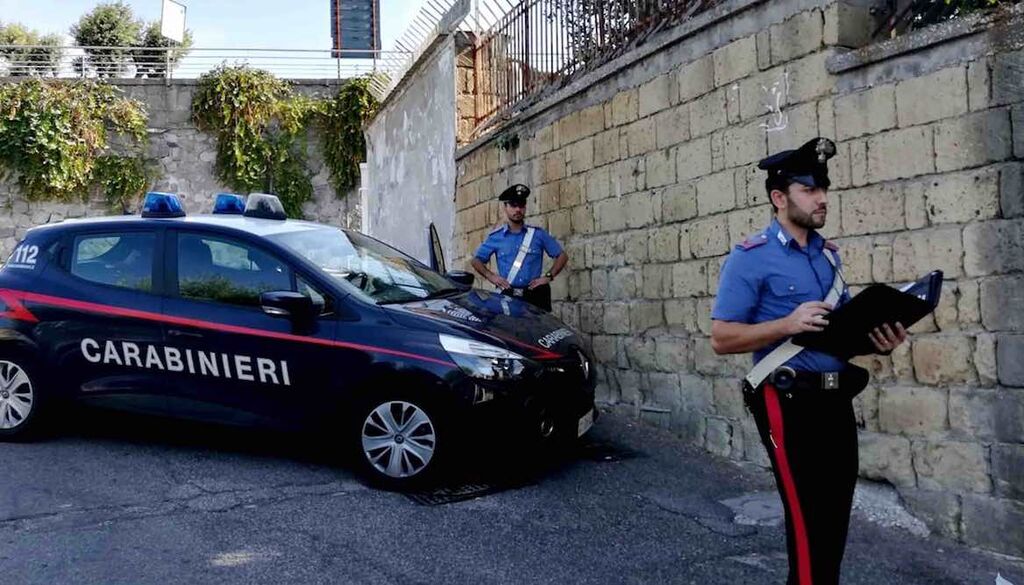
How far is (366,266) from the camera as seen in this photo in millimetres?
6004

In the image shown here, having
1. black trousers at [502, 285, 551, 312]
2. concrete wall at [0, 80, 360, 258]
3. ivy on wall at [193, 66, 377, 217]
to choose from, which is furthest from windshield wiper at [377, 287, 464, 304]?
ivy on wall at [193, 66, 377, 217]

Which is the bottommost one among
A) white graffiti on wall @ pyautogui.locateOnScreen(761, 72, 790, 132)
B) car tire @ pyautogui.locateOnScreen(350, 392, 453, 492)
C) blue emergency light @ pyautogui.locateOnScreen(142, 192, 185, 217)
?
car tire @ pyautogui.locateOnScreen(350, 392, 453, 492)

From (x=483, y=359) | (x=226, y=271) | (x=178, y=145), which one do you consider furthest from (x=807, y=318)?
(x=178, y=145)

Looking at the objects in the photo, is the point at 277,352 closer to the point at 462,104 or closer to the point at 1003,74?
the point at 1003,74

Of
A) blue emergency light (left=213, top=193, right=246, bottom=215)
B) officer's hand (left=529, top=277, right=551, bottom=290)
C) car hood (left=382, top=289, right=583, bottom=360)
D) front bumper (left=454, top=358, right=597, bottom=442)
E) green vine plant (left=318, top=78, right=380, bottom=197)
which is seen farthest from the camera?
green vine plant (left=318, top=78, right=380, bottom=197)

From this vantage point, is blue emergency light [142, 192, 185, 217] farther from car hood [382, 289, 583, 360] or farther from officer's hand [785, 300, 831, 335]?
officer's hand [785, 300, 831, 335]

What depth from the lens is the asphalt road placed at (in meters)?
3.98

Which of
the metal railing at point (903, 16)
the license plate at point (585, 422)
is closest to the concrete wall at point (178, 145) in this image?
the license plate at point (585, 422)

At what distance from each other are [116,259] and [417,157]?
20.6 feet

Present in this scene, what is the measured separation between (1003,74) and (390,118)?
1039 centimetres

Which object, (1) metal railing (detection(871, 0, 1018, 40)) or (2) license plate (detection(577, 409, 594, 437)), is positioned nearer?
(1) metal railing (detection(871, 0, 1018, 40))

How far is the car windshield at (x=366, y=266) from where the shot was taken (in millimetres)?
5688

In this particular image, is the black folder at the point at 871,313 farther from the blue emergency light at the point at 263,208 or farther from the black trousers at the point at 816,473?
the blue emergency light at the point at 263,208

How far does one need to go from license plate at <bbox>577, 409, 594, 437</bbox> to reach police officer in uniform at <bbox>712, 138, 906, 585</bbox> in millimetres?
2494
